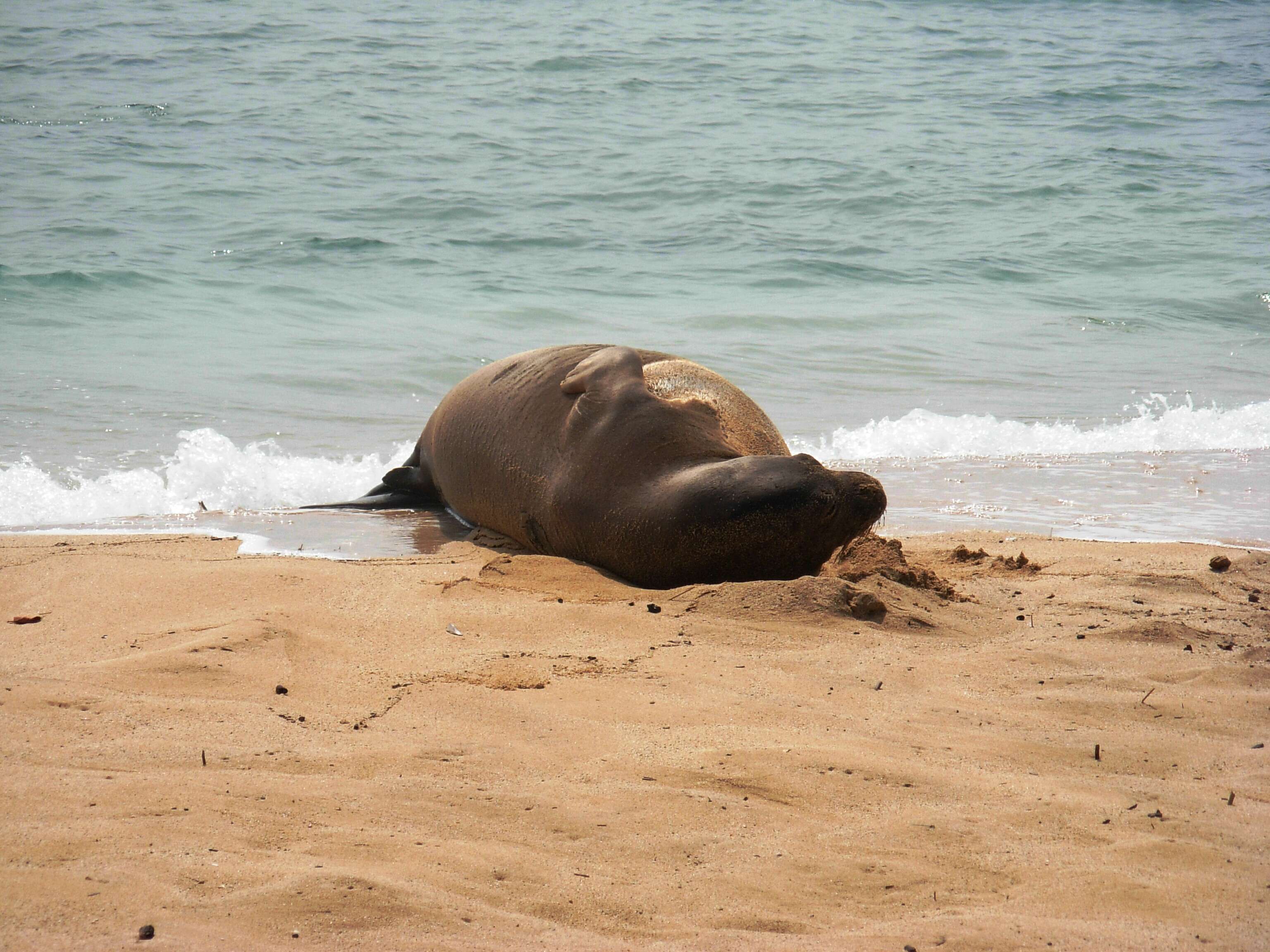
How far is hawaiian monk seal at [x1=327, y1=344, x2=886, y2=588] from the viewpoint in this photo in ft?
13.8

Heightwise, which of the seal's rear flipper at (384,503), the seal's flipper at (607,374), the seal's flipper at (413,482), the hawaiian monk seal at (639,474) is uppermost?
the seal's flipper at (607,374)

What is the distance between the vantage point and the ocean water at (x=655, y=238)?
7.68 meters

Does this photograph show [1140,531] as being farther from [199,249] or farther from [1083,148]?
[1083,148]

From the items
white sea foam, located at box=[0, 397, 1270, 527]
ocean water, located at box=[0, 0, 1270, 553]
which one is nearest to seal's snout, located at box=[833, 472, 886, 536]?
ocean water, located at box=[0, 0, 1270, 553]

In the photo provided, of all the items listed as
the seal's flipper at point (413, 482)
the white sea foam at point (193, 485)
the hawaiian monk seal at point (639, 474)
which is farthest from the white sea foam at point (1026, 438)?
the white sea foam at point (193, 485)

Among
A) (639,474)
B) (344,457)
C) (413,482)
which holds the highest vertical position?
(639,474)

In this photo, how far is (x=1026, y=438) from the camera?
27.5 ft

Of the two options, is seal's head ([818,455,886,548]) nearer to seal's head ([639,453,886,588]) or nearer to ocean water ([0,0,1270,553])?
seal's head ([639,453,886,588])

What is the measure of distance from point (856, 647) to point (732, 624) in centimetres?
41

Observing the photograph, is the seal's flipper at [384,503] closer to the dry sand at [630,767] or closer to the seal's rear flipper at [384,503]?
the seal's rear flipper at [384,503]

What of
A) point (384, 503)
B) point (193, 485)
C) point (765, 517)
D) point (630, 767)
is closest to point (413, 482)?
point (384, 503)

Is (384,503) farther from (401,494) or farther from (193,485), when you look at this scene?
(193,485)

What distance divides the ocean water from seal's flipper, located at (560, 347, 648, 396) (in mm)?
1575

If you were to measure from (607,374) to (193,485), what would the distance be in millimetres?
2920
